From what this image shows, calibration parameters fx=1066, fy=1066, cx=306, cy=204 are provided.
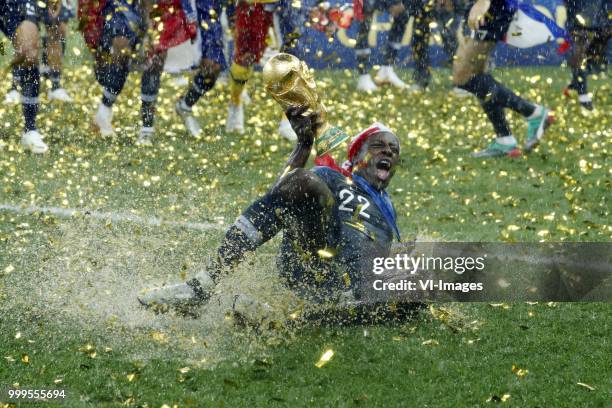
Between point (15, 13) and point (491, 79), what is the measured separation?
3.94 metres

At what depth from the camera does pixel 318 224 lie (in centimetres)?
459

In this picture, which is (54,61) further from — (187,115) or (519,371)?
(519,371)

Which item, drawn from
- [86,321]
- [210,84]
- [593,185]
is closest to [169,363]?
[86,321]

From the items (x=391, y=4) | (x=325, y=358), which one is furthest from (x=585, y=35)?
(x=325, y=358)

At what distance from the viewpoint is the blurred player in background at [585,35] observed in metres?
11.5

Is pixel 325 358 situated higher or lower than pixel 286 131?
higher

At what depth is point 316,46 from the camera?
47.2 feet

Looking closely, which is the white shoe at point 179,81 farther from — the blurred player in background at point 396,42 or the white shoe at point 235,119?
the white shoe at point 235,119

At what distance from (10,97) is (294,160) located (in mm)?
7190

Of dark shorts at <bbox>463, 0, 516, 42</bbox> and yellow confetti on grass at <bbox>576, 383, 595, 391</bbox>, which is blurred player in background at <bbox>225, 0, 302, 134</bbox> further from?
yellow confetti on grass at <bbox>576, 383, 595, 391</bbox>

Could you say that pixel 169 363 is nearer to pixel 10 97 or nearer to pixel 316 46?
pixel 10 97

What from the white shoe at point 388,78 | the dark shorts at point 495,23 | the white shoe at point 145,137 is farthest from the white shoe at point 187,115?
the white shoe at point 388,78

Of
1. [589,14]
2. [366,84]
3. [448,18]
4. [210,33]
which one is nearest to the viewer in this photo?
[210,33]

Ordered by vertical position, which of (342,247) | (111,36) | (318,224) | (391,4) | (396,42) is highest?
(318,224)
